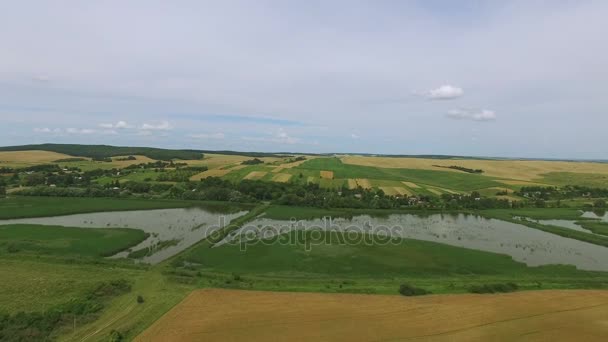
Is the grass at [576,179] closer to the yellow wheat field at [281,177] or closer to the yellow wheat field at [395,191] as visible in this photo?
the yellow wheat field at [395,191]

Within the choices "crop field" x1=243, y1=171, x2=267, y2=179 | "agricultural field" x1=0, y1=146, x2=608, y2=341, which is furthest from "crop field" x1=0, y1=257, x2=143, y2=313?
"crop field" x1=243, y1=171, x2=267, y2=179

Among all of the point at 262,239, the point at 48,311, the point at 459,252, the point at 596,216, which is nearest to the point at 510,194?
the point at 596,216

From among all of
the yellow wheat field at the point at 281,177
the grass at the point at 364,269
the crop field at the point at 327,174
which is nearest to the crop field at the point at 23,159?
the yellow wheat field at the point at 281,177

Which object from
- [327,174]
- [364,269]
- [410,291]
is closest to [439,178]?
[327,174]

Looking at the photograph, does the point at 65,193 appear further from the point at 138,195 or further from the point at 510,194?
the point at 510,194

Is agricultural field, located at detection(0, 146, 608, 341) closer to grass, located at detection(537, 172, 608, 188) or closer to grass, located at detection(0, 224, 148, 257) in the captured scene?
grass, located at detection(0, 224, 148, 257)
